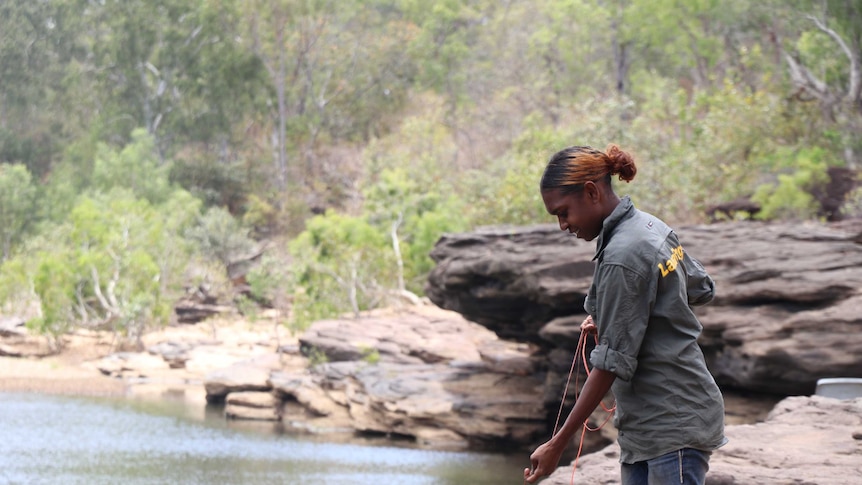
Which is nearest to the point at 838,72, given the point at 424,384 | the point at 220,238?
the point at 424,384

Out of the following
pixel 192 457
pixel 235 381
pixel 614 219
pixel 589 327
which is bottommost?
pixel 235 381

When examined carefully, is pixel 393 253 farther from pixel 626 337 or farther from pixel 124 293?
pixel 626 337

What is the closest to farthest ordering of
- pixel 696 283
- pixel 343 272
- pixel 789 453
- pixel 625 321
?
1. pixel 625 321
2. pixel 696 283
3. pixel 789 453
4. pixel 343 272

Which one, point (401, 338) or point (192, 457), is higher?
point (401, 338)

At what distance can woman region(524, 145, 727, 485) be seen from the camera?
273 cm

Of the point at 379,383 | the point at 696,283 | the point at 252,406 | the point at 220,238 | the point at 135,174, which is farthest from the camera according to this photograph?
the point at 135,174

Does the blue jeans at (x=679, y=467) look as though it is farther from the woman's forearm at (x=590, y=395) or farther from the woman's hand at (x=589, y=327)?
the woman's hand at (x=589, y=327)

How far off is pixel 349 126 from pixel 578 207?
3917cm

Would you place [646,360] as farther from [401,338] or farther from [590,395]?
[401,338]

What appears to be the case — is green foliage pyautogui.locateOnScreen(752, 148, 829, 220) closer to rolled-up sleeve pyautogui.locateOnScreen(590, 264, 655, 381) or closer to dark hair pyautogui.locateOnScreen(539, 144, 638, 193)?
dark hair pyautogui.locateOnScreen(539, 144, 638, 193)

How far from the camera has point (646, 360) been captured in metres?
2.78

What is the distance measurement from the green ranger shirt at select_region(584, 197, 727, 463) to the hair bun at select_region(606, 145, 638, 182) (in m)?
0.18

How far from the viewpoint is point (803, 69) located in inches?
771

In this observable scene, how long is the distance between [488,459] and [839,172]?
294 inches
